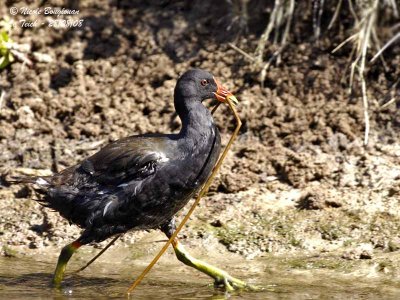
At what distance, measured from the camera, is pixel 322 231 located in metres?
7.79

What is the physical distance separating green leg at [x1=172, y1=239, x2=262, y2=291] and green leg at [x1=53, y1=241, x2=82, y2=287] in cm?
80

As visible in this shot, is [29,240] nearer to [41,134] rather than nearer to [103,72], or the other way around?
[41,134]

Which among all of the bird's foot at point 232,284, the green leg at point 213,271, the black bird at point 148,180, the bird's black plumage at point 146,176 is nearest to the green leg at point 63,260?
the black bird at point 148,180

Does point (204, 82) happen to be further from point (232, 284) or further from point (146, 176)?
point (232, 284)

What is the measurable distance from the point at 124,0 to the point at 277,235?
13.0 ft

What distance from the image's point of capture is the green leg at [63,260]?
7348mm

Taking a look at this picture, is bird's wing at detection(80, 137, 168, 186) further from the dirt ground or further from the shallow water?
the dirt ground

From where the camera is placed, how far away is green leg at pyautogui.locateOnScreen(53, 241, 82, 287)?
24.1 ft

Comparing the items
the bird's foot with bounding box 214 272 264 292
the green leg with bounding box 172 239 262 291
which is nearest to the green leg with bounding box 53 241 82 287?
the green leg with bounding box 172 239 262 291

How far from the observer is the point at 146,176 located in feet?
23.3

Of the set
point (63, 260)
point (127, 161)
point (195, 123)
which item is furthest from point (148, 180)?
point (63, 260)

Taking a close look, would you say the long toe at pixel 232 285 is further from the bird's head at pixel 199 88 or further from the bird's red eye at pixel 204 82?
the bird's red eye at pixel 204 82

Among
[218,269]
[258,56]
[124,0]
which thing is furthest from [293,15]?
[218,269]

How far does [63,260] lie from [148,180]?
997 mm
